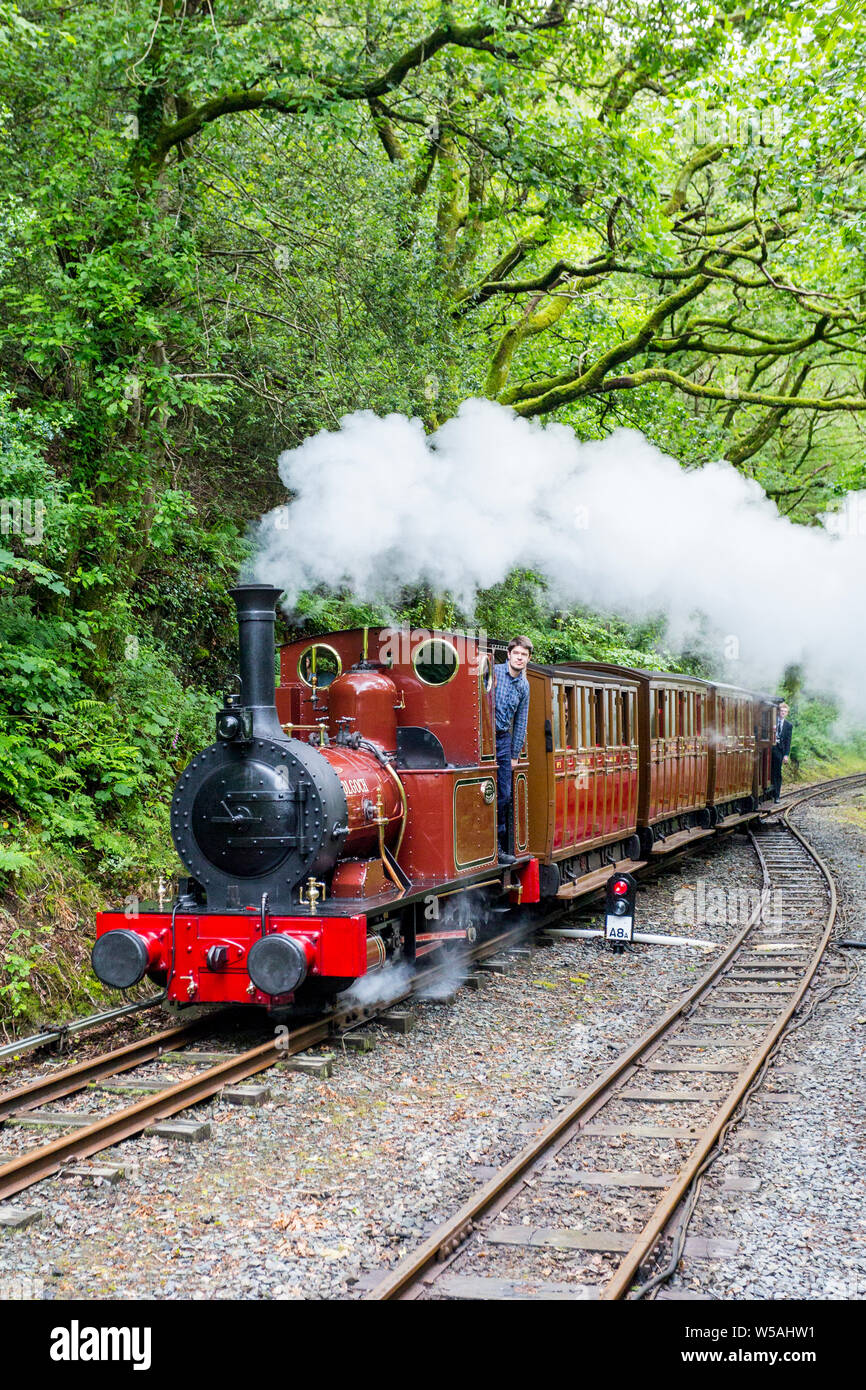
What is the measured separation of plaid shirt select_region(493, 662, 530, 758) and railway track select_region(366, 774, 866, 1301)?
2514 mm

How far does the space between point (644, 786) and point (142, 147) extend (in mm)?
9113

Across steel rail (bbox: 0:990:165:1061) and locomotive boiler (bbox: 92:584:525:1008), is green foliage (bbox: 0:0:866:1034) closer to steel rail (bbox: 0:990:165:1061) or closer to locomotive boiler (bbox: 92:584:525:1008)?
steel rail (bbox: 0:990:165:1061)

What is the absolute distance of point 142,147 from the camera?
9.85 m

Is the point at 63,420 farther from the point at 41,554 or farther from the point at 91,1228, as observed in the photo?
the point at 91,1228

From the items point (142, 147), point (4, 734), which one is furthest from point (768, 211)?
point (4, 734)

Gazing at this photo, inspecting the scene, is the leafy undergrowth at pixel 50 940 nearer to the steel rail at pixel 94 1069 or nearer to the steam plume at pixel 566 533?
the steel rail at pixel 94 1069

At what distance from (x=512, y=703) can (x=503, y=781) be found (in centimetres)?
68

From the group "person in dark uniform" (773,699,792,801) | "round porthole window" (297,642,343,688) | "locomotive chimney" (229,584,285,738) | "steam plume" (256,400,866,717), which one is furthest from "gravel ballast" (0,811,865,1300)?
"person in dark uniform" (773,699,792,801)

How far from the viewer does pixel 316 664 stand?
8969 millimetres

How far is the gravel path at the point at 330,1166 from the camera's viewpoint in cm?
420

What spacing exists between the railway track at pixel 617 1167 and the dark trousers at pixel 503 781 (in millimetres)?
2113

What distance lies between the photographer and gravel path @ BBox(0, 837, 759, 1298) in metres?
4.20

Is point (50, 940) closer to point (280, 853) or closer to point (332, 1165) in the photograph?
point (280, 853)

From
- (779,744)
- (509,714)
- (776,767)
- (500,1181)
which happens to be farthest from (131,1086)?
(776,767)
